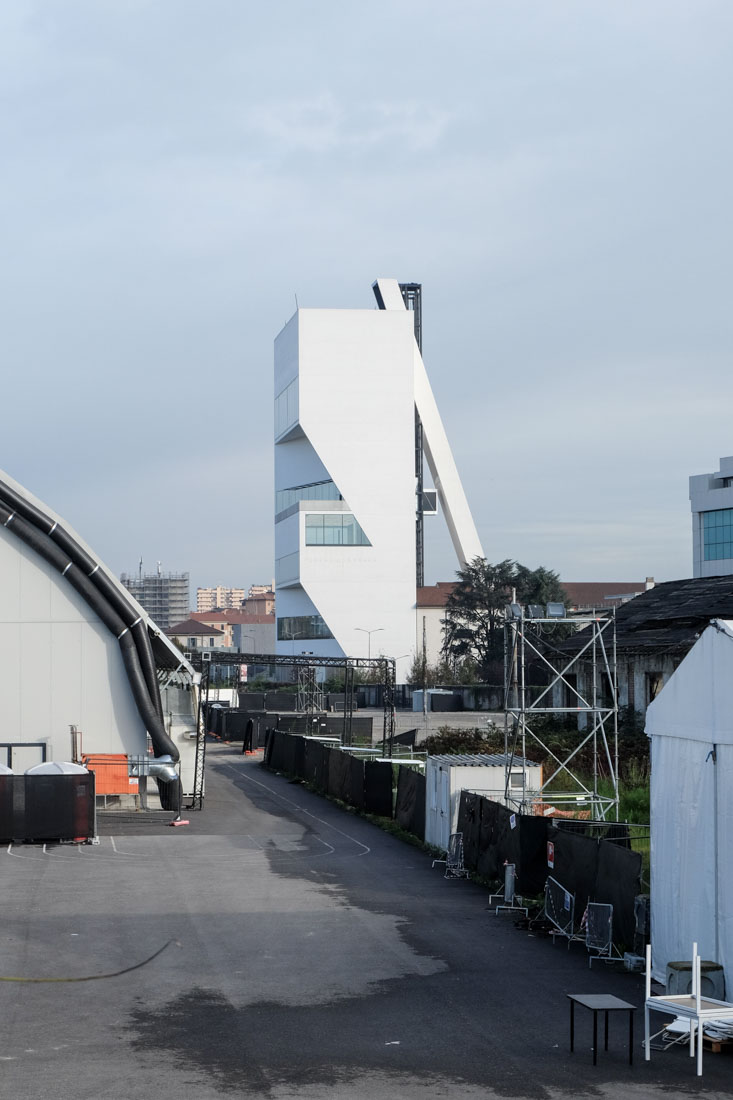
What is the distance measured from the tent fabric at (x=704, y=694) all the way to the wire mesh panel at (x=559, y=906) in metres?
4.25

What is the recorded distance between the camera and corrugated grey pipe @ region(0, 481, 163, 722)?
3616 centimetres

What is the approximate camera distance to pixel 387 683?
54469mm

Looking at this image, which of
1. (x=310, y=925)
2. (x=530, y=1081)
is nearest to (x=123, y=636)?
(x=310, y=925)

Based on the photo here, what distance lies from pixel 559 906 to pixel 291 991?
5.76 meters

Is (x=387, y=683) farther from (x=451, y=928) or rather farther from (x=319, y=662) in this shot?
(x=451, y=928)

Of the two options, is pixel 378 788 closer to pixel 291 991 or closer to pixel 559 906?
pixel 559 906

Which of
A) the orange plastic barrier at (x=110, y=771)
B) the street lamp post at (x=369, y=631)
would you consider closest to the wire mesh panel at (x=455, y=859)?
the orange plastic barrier at (x=110, y=771)

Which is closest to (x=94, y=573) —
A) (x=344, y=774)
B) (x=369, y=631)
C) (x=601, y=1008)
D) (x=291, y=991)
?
(x=344, y=774)

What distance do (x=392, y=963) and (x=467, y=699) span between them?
273 feet

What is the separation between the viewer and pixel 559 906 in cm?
1998

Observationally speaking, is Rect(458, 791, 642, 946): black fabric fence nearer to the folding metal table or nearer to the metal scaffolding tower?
the folding metal table

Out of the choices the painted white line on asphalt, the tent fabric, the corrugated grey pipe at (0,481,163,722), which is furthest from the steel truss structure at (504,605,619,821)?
the corrugated grey pipe at (0,481,163,722)

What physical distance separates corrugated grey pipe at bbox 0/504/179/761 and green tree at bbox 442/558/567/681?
77627 millimetres

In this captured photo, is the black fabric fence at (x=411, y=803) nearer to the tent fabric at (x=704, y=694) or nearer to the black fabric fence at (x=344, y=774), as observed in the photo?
the black fabric fence at (x=344, y=774)
